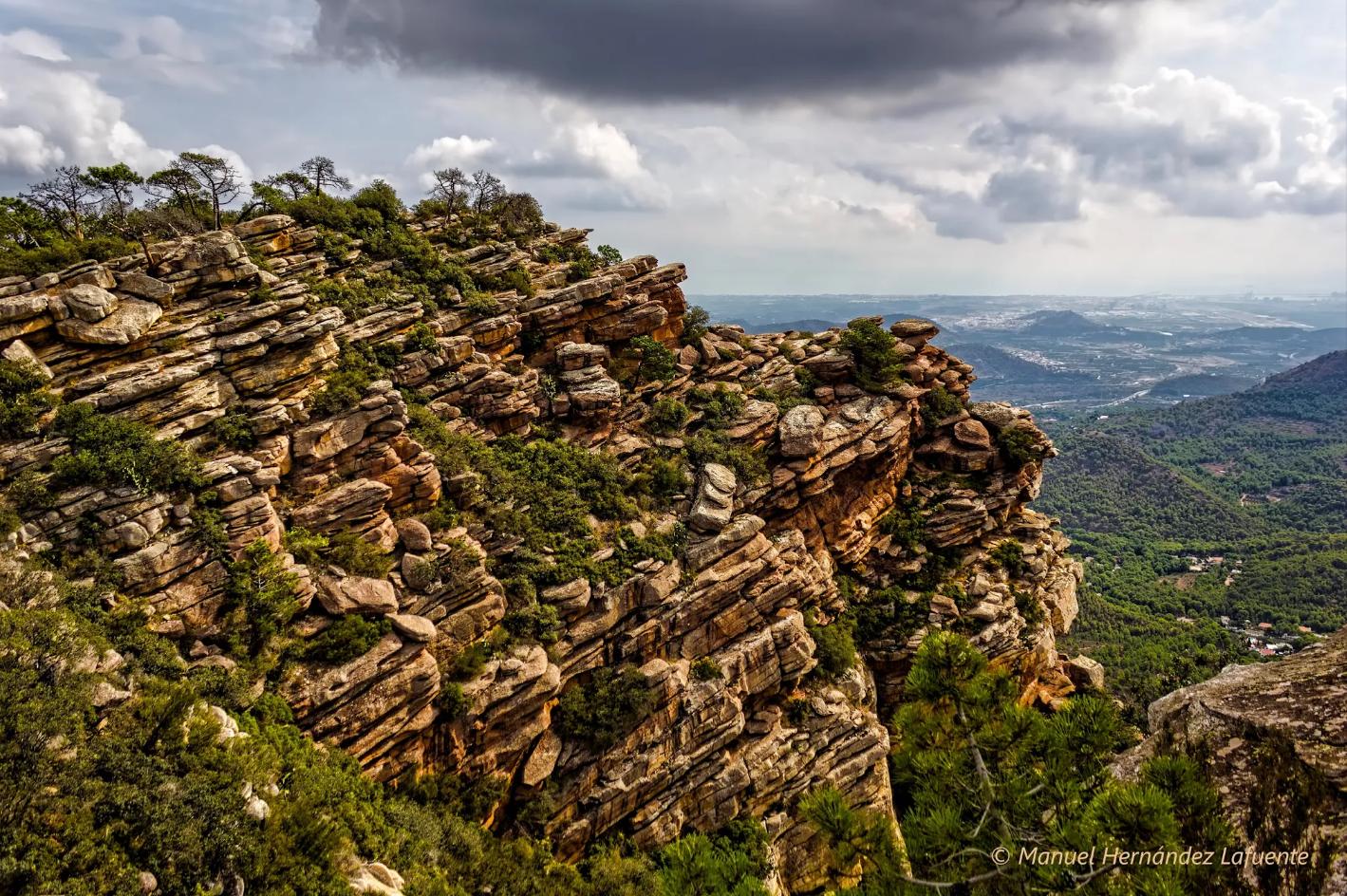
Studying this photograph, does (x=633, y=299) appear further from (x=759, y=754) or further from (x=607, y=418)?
(x=759, y=754)

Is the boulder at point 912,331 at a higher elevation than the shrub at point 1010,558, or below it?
higher

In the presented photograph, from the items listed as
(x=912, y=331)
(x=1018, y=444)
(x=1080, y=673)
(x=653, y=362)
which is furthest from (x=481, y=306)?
(x=1080, y=673)

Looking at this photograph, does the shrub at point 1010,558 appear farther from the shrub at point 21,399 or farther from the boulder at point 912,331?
the shrub at point 21,399

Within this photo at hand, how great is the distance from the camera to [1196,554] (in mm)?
124500

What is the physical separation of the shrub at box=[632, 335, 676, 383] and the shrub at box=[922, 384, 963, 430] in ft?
60.1

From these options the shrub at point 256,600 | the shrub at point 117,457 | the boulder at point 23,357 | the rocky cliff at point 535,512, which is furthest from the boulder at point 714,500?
the boulder at point 23,357

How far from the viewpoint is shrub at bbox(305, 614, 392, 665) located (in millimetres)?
20375

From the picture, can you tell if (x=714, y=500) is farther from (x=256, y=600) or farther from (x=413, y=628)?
(x=256, y=600)

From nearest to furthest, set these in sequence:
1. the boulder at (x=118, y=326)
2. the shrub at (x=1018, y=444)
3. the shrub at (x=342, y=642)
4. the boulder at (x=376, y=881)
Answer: the boulder at (x=376, y=881), the shrub at (x=342, y=642), the boulder at (x=118, y=326), the shrub at (x=1018, y=444)

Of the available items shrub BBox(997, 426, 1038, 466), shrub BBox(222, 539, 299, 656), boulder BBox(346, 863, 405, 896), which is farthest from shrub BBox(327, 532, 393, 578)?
shrub BBox(997, 426, 1038, 466)

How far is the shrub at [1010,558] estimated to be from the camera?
36969 millimetres

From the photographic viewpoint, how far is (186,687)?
1641 centimetres

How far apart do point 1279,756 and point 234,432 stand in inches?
1195

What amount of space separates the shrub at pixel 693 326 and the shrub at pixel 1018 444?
73.5 ft
